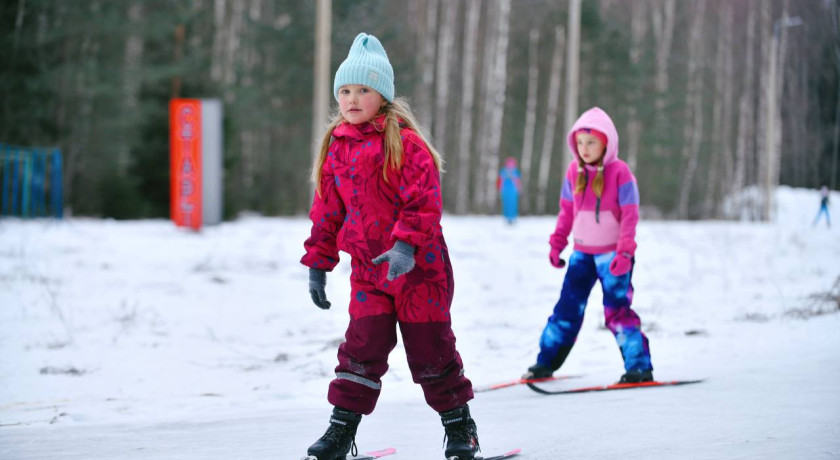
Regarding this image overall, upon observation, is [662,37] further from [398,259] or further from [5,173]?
[398,259]

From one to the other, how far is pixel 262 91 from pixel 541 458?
87.2 feet

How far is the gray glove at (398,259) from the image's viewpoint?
2.75m


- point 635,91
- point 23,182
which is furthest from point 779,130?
point 635,91

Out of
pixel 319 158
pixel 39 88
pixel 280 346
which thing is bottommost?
pixel 280 346

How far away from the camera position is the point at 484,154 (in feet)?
111

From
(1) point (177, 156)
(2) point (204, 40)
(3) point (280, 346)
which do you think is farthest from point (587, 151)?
(2) point (204, 40)

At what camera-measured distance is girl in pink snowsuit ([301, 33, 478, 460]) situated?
2.93 m

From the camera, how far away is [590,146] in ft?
14.7

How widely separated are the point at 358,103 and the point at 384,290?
69 centimetres

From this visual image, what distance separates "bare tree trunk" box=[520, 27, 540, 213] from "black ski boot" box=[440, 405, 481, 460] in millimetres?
31077

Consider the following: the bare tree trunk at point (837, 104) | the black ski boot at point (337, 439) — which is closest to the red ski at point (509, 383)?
the black ski boot at point (337, 439)

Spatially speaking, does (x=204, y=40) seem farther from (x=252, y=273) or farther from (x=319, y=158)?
(x=319, y=158)

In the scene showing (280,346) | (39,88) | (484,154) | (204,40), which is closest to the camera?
(280,346)

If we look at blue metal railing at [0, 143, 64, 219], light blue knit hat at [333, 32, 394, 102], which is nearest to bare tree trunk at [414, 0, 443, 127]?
blue metal railing at [0, 143, 64, 219]
